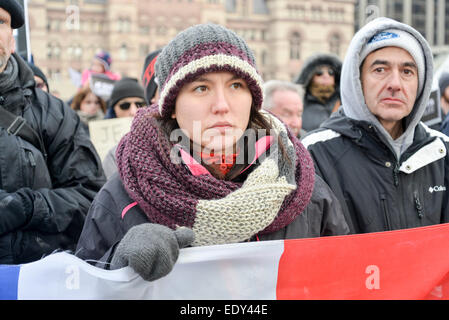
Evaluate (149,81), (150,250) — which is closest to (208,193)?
(150,250)

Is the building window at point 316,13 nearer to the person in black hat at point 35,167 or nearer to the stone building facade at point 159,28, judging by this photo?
the stone building facade at point 159,28

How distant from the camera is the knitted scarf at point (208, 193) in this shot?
1.78m

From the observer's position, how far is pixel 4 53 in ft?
8.16

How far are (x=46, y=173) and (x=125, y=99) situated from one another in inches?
109

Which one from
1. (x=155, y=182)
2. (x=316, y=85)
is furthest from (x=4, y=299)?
(x=316, y=85)

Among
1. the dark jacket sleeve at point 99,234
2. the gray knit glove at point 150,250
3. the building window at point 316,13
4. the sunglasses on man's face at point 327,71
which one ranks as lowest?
the building window at point 316,13

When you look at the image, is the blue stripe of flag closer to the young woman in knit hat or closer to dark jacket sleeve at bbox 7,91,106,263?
the young woman in knit hat

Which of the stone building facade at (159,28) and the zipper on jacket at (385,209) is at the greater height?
the zipper on jacket at (385,209)

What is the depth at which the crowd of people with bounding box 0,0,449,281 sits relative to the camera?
181cm

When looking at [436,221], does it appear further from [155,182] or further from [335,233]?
[155,182]

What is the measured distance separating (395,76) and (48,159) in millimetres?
1751

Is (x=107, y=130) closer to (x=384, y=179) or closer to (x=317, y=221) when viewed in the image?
(x=384, y=179)

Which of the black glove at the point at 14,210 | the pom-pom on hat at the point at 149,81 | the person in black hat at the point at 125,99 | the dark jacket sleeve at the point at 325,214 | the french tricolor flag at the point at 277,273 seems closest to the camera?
the french tricolor flag at the point at 277,273

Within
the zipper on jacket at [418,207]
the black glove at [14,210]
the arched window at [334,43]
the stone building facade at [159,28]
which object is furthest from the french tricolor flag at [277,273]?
the arched window at [334,43]
